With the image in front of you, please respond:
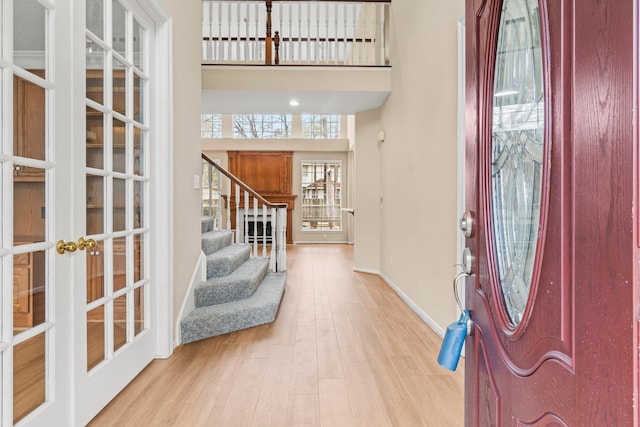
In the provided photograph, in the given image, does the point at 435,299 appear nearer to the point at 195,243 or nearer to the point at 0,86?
the point at 195,243

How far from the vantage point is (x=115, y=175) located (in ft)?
6.70

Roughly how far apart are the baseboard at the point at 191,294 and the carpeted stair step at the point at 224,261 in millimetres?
106

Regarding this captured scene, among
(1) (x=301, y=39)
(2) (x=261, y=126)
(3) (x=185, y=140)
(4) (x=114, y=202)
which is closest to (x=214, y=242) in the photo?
(3) (x=185, y=140)

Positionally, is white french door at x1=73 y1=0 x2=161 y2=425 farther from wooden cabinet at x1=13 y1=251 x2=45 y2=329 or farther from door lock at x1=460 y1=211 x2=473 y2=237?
door lock at x1=460 y1=211 x2=473 y2=237

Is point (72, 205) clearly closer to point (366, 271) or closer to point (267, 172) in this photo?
point (366, 271)

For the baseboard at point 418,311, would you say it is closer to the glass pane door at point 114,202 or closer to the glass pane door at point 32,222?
the glass pane door at point 114,202

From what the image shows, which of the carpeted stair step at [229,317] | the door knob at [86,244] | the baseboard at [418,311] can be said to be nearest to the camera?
the door knob at [86,244]

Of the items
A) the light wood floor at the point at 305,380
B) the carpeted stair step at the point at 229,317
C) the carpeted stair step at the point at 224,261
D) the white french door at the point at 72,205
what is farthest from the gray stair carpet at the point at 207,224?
the white french door at the point at 72,205

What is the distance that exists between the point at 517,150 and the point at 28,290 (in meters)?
1.69

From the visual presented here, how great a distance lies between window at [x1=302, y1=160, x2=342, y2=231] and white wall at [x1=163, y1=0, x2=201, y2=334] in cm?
670

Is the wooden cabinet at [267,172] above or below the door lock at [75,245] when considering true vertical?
above

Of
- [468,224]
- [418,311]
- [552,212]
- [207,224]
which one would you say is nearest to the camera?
[552,212]

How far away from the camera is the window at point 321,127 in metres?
9.91

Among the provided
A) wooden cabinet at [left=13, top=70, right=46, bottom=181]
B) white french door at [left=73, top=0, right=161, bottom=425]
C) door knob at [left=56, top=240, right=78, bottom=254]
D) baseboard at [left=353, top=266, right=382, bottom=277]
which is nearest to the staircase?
white french door at [left=73, top=0, right=161, bottom=425]
